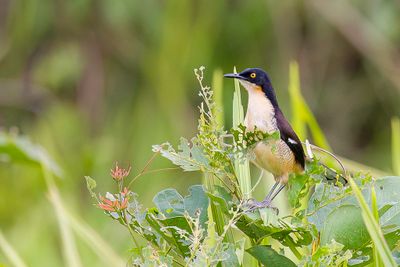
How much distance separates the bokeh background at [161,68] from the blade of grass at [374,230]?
7.65 feet

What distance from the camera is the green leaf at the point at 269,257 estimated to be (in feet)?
2.43

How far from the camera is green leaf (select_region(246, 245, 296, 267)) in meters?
0.74

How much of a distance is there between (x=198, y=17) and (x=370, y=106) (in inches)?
37.2

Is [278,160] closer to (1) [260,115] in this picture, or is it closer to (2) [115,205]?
(1) [260,115]

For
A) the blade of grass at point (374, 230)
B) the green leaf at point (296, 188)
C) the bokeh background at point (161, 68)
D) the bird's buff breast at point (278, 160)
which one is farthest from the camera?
the bokeh background at point (161, 68)

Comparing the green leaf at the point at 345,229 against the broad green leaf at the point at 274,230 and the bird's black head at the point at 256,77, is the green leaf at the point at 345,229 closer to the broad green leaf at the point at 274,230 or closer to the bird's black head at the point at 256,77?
the broad green leaf at the point at 274,230

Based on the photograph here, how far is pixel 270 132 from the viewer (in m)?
0.85

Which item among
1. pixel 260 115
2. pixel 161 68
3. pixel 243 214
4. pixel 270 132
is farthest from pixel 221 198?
pixel 161 68

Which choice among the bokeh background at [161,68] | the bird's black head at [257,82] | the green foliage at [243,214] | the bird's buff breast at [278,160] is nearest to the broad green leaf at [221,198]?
the green foliage at [243,214]

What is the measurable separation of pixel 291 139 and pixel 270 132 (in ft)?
0.34

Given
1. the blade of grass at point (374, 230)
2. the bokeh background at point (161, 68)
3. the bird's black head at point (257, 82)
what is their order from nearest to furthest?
the blade of grass at point (374, 230) < the bird's black head at point (257, 82) < the bokeh background at point (161, 68)

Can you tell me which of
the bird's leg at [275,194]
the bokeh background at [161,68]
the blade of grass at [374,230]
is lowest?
the blade of grass at [374,230]

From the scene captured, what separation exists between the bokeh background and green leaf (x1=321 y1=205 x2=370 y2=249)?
7.37 feet

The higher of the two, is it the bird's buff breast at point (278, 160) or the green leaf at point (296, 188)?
the bird's buff breast at point (278, 160)
